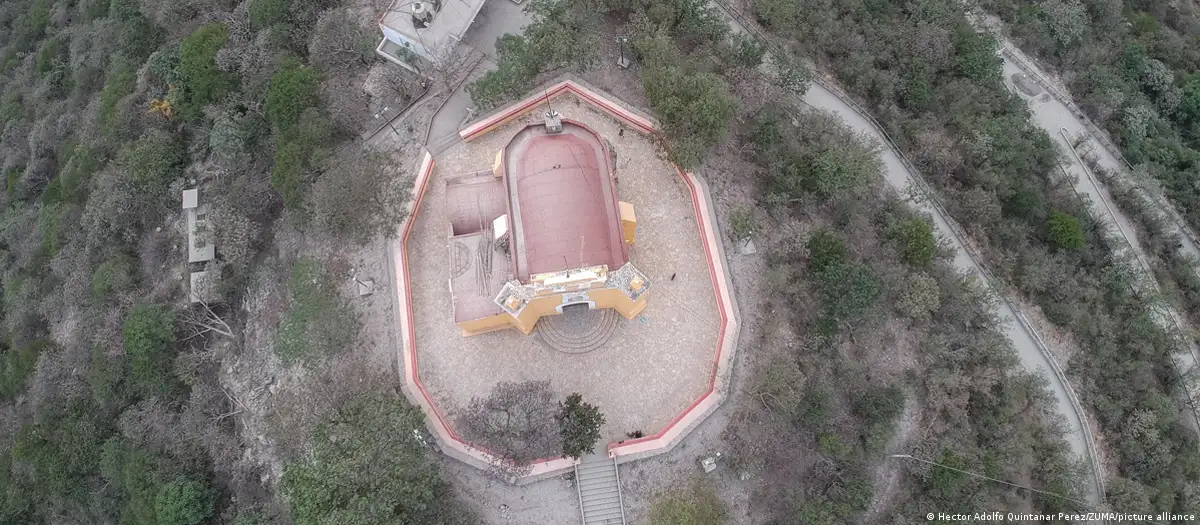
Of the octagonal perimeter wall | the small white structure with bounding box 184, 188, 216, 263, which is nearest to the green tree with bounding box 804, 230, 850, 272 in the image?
the octagonal perimeter wall

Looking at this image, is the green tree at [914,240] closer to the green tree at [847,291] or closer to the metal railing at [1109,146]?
the green tree at [847,291]

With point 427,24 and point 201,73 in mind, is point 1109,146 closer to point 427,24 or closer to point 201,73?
point 427,24

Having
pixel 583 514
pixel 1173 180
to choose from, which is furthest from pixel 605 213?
pixel 1173 180

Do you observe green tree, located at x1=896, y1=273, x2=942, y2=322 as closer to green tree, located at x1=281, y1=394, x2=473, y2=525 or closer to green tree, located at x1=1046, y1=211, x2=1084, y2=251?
green tree, located at x1=1046, y1=211, x2=1084, y2=251

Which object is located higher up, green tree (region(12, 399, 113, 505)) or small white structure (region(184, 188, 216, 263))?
small white structure (region(184, 188, 216, 263))

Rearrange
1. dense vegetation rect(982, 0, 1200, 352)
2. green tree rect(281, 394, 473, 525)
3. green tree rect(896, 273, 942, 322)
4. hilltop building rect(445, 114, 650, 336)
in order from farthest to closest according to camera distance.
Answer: dense vegetation rect(982, 0, 1200, 352) → green tree rect(896, 273, 942, 322) → hilltop building rect(445, 114, 650, 336) → green tree rect(281, 394, 473, 525)

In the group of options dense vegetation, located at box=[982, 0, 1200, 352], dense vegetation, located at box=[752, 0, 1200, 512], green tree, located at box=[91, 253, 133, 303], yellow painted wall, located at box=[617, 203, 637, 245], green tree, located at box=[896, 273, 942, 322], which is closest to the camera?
yellow painted wall, located at box=[617, 203, 637, 245]

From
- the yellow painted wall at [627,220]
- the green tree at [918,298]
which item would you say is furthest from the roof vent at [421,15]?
the green tree at [918,298]

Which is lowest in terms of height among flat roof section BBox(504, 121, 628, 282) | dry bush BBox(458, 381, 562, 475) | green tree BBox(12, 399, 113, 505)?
green tree BBox(12, 399, 113, 505)
